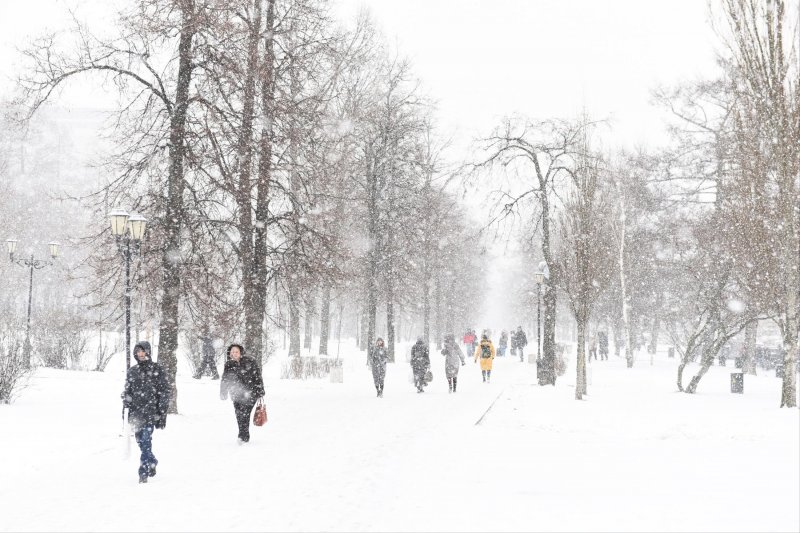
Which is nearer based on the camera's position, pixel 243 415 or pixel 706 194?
pixel 243 415

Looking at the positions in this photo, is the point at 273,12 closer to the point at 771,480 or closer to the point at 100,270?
the point at 100,270

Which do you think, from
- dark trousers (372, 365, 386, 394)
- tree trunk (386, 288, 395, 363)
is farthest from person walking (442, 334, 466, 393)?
tree trunk (386, 288, 395, 363)

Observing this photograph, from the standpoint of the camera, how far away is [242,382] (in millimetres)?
11648

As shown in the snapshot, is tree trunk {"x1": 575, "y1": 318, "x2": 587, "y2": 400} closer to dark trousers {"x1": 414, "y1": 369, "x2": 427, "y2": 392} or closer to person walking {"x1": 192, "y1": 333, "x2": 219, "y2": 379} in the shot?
dark trousers {"x1": 414, "y1": 369, "x2": 427, "y2": 392}

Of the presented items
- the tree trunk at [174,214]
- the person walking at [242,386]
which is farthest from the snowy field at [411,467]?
the tree trunk at [174,214]

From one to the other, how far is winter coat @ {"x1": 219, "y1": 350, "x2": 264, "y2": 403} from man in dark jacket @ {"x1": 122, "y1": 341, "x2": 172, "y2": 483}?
2.33 metres

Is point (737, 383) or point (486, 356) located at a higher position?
point (486, 356)

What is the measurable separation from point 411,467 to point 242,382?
11.5 feet

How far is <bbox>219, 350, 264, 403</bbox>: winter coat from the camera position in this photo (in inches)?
453

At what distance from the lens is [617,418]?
1389 centimetres

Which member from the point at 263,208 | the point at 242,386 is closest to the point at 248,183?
the point at 263,208

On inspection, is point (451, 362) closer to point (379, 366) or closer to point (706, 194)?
point (379, 366)

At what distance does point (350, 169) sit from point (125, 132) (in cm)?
1530

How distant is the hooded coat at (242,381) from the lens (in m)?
11.5
